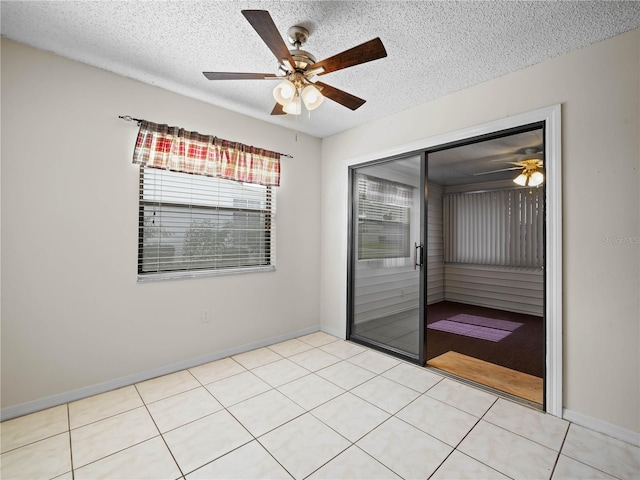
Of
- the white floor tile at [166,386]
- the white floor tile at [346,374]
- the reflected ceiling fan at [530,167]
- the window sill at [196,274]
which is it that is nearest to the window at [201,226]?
the window sill at [196,274]

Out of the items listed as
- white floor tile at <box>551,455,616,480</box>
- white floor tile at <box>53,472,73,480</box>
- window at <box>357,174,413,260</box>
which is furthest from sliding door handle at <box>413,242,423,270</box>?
white floor tile at <box>53,472,73,480</box>

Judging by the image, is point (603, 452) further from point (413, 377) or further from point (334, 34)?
point (334, 34)

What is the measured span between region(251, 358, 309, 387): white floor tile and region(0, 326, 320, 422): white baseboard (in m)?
0.47

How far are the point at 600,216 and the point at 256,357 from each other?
3.14 metres

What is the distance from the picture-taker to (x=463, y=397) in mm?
2447

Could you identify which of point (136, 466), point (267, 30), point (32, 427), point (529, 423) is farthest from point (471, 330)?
point (32, 427)

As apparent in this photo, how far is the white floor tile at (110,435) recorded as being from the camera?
70.2 inches

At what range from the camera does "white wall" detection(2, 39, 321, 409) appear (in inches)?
84.5

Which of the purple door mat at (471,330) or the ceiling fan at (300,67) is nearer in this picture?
the ceiling fan at (300,67)

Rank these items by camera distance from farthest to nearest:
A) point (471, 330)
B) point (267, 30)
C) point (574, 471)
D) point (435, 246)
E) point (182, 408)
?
point (435, 246), point (471, 330), point (182, 408), point (574, 471), point (267, 30)

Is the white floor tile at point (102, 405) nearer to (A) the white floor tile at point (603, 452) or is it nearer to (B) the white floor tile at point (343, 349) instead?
(B) the white floor tile at point (343, 349)

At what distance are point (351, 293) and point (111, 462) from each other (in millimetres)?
2671

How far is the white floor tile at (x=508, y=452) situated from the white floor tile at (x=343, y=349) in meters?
1.48

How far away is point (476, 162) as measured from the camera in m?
4.78
